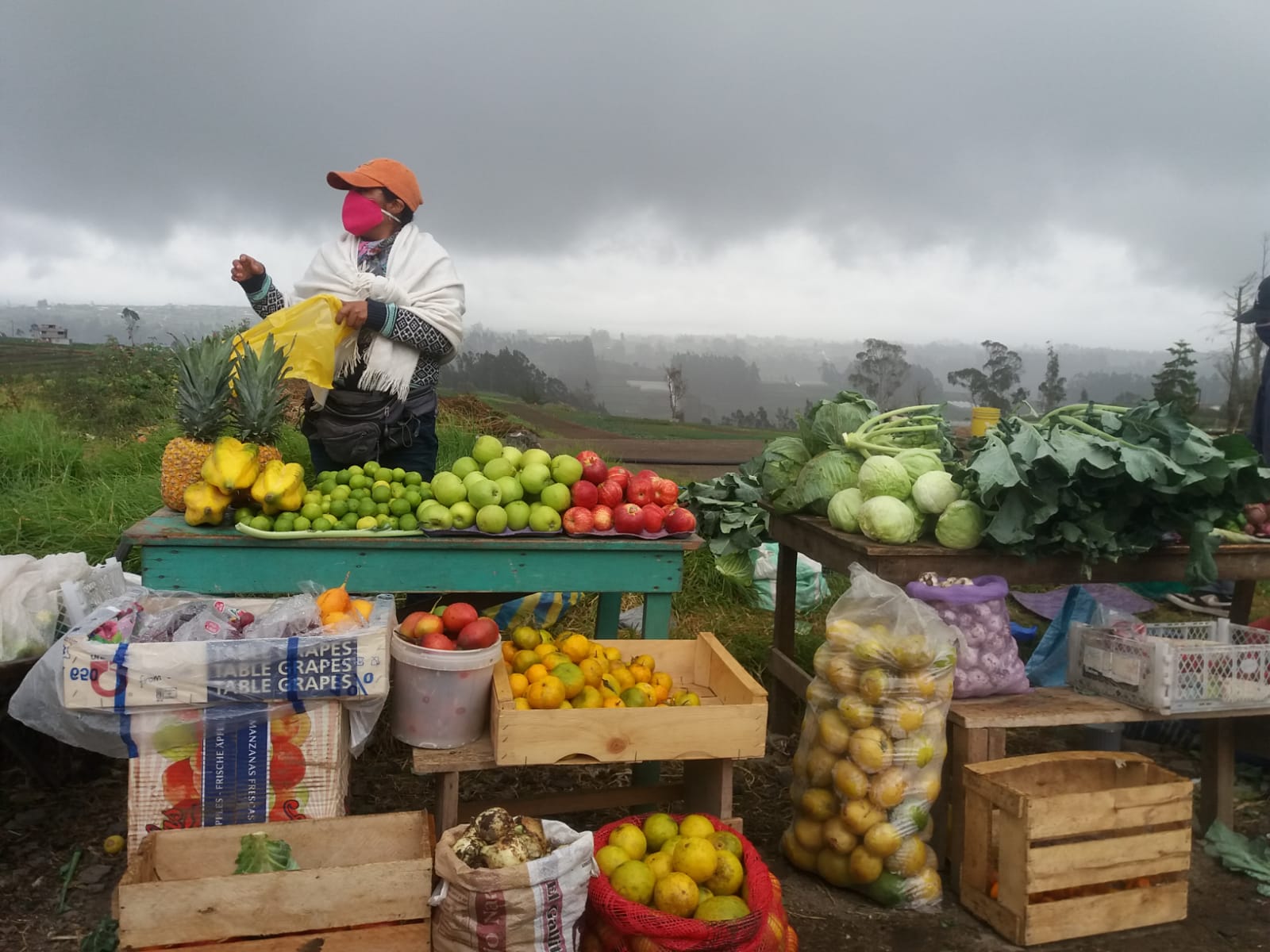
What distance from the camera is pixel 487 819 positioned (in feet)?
7.64

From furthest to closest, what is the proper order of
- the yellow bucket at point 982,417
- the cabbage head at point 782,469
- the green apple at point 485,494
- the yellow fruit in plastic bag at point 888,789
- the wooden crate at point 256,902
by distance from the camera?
the yellow bucket at point 982,417
the cabbage head at point 782,469
the green apple at point 485,494
the yellow fruit in plastic bag at point 888,789
the wooden crate at point 256,902

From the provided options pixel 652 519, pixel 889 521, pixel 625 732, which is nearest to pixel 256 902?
pixel 625 732

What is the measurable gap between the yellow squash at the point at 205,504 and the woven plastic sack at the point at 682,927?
5.77 ft

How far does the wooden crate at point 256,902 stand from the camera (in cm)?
208

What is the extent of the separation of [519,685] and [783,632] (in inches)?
72.1

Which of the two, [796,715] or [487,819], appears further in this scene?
[796,715]

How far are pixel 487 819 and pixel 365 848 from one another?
0.45 m

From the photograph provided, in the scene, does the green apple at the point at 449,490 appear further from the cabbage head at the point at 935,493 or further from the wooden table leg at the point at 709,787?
the cabbage head at the point at 935,493

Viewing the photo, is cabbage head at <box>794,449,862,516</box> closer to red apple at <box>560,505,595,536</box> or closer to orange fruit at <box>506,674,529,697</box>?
red apple at <box>560,505,595,536</box>

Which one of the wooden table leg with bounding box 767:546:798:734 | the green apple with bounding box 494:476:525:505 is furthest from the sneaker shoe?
the green apple with bounding box 494:476:525:505

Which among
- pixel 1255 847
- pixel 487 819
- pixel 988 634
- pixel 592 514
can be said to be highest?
pixel 592 514

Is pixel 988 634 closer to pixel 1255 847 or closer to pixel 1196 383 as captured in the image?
pixel 1255 847

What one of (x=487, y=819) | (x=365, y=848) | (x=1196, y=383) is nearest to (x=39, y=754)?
(x=365, y=848)

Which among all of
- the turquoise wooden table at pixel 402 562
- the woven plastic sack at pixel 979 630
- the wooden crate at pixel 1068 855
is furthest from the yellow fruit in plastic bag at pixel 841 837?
the turquoise wooden table at pixel 402 562
